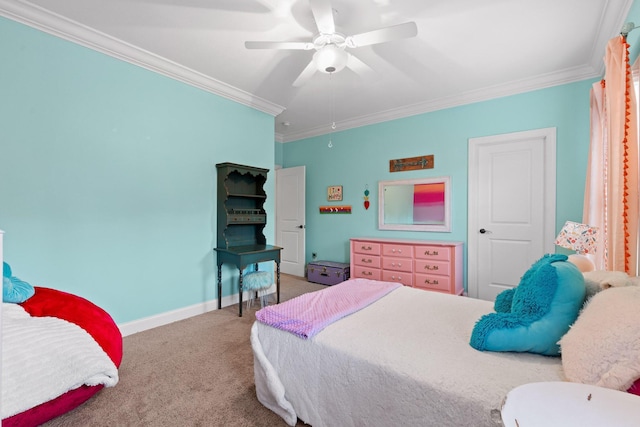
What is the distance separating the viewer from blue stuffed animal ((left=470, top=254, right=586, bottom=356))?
125 cm

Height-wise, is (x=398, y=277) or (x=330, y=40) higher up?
(x=330, y=40)

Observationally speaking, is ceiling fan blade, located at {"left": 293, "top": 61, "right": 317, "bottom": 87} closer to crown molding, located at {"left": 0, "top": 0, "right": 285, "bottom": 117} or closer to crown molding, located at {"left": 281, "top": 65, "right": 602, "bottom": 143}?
crown molding, located at {"left": 0, "top": 0, "right": 285, "bottom": 117}

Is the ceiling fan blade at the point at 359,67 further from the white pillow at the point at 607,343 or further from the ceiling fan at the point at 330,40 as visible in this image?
the white pillow at the point at 607,343

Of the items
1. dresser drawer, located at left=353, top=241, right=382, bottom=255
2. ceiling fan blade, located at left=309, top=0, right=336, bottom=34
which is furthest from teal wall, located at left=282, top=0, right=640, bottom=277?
ceiling fan blade, located at left=309, top=0, right=336, bottom=34

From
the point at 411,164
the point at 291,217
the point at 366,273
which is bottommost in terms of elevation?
the point at 366,273

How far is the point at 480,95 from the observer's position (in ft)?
12.0

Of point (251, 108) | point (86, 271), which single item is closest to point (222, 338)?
point (86, 271)

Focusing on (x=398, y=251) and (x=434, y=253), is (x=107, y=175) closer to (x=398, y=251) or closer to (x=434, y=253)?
(x=398, y=251)

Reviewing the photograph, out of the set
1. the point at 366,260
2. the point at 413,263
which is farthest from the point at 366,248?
the point at 413,263

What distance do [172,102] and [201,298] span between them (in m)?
2.11

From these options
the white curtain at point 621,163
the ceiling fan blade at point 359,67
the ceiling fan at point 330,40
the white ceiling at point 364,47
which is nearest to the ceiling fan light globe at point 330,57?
the ceiling fan at point 330,40

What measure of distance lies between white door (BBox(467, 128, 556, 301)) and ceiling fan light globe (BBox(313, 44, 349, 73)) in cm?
228

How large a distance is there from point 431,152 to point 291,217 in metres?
2.54

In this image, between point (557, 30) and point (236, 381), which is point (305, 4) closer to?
point (557, 30)
